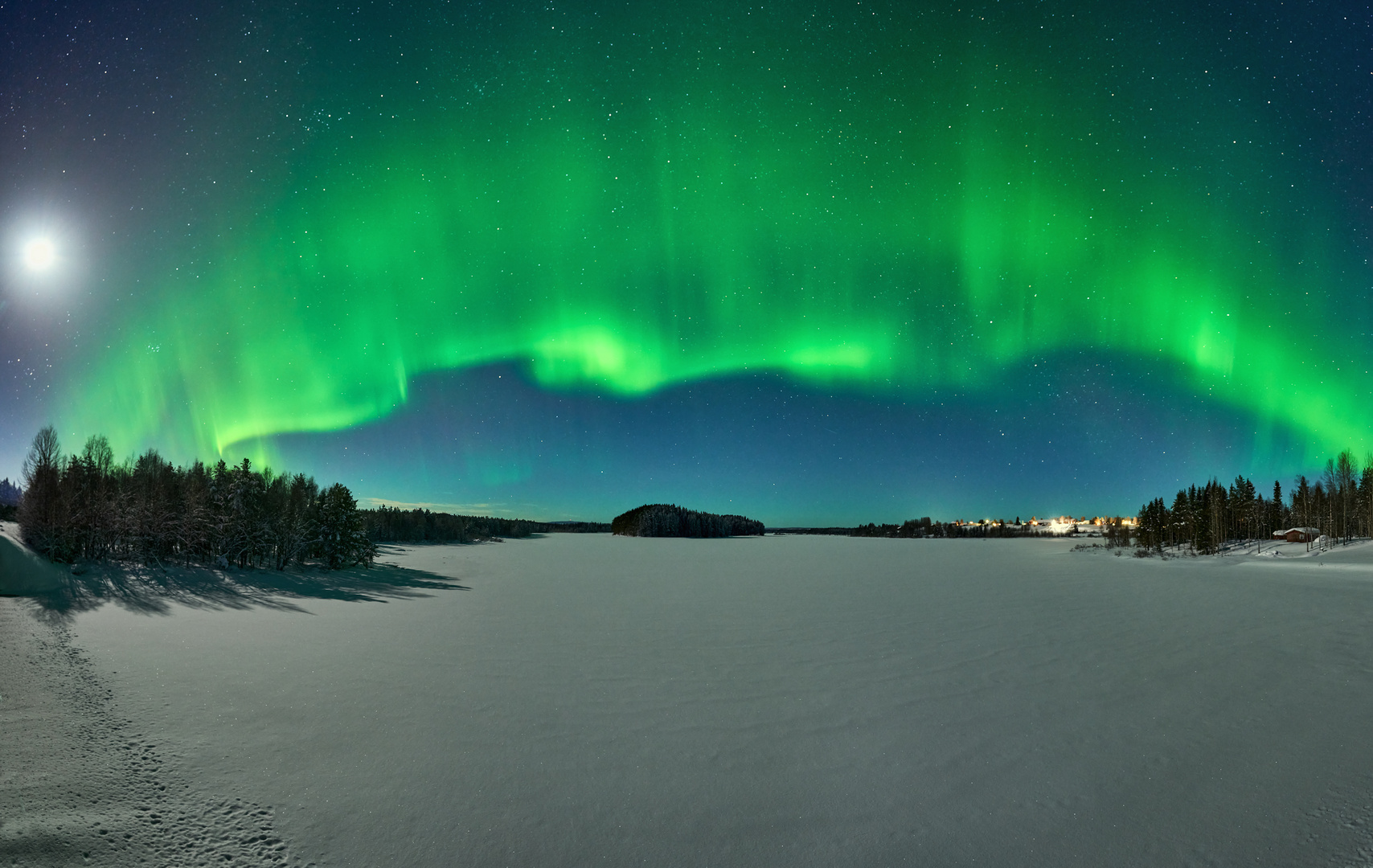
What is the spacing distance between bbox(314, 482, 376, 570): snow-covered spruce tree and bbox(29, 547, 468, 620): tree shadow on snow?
144 inches

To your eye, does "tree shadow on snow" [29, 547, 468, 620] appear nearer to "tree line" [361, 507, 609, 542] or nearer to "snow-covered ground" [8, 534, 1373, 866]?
"snow-covered ground" [8, 534, 1373, 866]

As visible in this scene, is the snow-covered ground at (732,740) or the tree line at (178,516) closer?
A: the snow-covered ground at (732,740)

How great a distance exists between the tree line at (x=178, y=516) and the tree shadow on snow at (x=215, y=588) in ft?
7.53

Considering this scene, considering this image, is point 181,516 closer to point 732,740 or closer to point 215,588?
point 215,588

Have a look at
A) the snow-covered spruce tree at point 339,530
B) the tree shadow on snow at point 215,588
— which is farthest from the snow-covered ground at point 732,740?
the snow-covered spruce tree at point 339,530

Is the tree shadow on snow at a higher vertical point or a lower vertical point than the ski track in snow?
lower

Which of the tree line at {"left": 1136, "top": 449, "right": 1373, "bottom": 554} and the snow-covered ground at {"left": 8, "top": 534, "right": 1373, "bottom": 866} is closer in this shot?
the snow-covered ground at {"left": 8, "top": 534, "right": 1373, "bottom": 866}

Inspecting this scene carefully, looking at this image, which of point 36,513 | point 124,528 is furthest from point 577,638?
point 36,513

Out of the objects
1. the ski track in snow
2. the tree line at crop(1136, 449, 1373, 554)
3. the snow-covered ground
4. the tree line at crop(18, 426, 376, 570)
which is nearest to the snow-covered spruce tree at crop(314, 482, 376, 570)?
the tree line at crop(18, 426, 376, 570)

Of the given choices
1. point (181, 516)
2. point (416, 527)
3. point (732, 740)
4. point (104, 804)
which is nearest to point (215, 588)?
point (181, 516)

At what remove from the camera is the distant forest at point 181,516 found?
29734 millimetres

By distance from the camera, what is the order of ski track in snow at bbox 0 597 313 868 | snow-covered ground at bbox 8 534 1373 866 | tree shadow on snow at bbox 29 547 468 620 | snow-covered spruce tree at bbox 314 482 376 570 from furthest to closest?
snow-covered spruce tree at bbox 314 482 376 570
tree shadow on snow at bbox 29 547 468 620
snow-covered ground at bbox 8 534 1373 866
ski track in snow at bbox 0 597 313 868

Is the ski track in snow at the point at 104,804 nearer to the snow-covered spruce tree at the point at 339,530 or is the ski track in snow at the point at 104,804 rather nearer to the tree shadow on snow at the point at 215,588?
the tree shadow on snow at the point at 215,588

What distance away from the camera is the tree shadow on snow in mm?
20781
